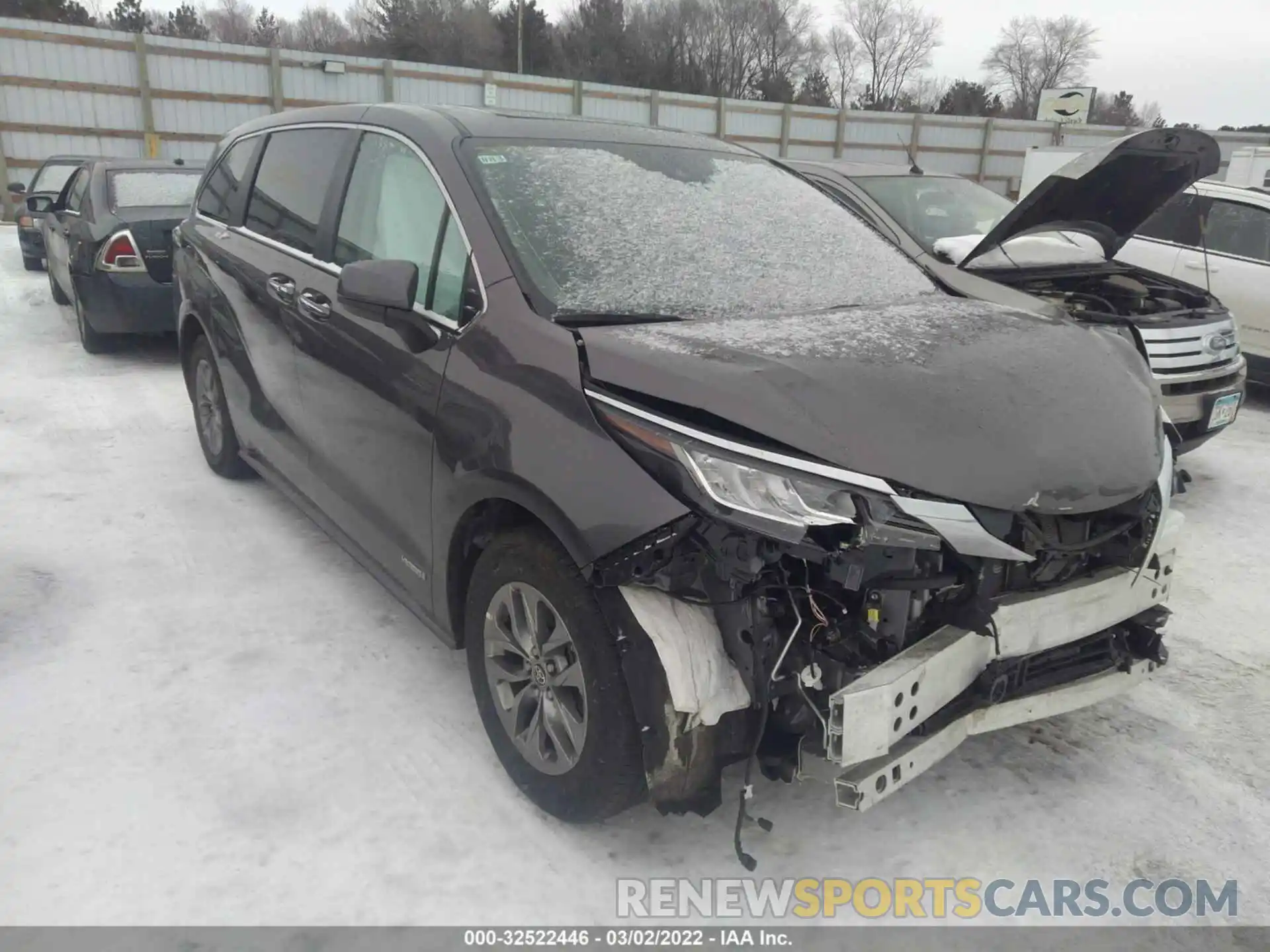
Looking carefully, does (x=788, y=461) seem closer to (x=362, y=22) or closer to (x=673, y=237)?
(x=673, y=237)

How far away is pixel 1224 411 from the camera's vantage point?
205 inches

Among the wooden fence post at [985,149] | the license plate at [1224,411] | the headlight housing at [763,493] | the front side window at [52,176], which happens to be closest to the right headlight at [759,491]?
the headlight housing at [763,493]

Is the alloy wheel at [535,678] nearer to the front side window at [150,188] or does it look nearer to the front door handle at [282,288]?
the front door handle at [282,288]

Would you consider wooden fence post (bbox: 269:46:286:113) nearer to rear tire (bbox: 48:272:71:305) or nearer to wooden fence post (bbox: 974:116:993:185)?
rear tire (bbox: 48:272:71:305)

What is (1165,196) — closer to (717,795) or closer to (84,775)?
(717,795)

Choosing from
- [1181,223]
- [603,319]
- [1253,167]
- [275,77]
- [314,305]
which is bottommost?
[314,305]

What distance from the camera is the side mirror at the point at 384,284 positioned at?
265 centimetres

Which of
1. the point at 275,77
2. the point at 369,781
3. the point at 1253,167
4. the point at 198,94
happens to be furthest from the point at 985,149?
the point at 369,781

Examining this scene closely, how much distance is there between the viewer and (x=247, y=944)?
2.11 m

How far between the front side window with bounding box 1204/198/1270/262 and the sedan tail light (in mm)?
8404

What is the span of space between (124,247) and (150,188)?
1.01 meters

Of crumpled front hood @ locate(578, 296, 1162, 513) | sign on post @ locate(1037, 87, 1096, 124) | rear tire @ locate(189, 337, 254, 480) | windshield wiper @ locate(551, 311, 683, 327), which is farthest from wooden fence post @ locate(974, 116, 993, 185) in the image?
windshield wiper @ locate(551, 311, 683, 327)

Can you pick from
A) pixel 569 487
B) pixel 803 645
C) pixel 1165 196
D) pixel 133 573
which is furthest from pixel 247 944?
pixel 1165 196

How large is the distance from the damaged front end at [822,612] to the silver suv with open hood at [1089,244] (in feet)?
4.57
